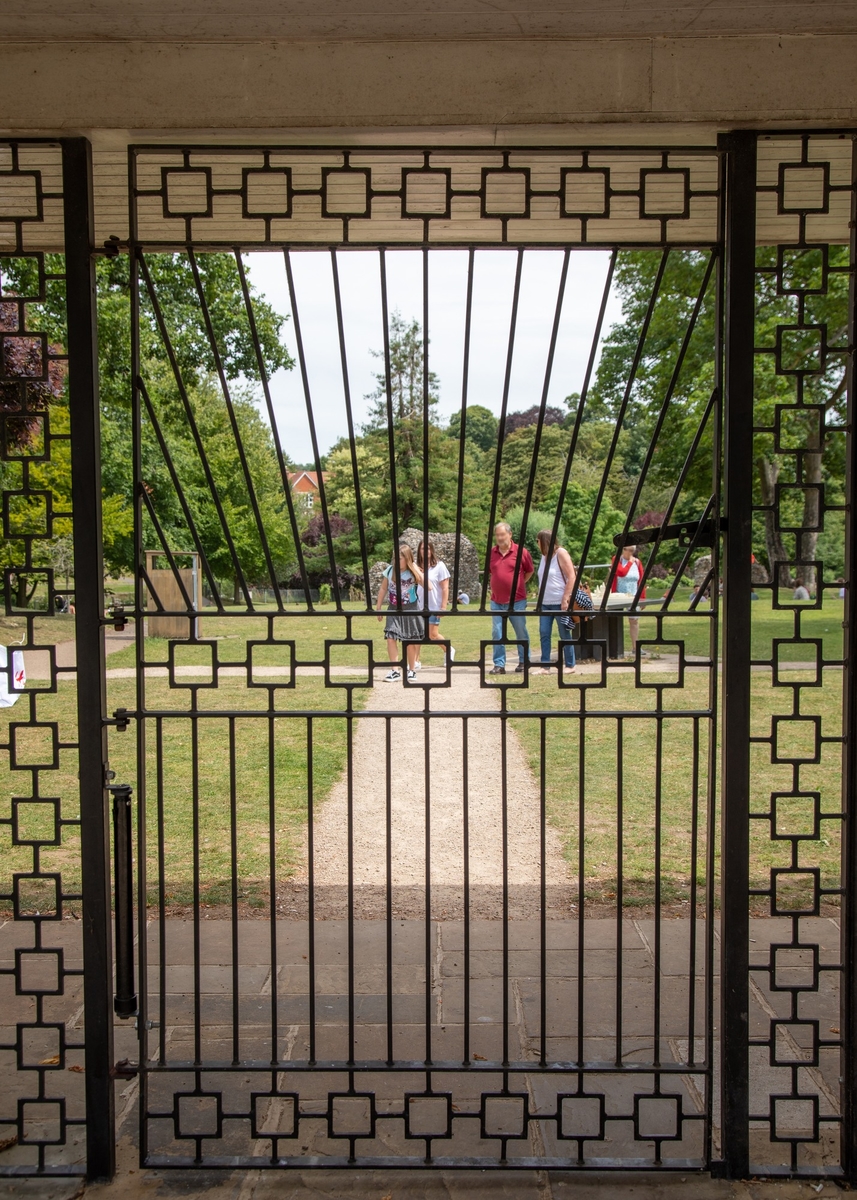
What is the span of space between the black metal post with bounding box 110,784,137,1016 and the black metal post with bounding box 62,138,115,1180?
0.04 m

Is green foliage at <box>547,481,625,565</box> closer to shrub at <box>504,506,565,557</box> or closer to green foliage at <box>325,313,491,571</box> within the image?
shrub at <box>504,506,565,557</box>

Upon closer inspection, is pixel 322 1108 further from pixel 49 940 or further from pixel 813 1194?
pixel 49 940

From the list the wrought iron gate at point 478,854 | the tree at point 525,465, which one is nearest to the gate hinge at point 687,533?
the wrought iron gate at point 478,854

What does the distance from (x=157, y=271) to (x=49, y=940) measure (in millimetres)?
11410

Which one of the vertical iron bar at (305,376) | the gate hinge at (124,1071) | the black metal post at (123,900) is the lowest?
the gate hinge at (124,1071)

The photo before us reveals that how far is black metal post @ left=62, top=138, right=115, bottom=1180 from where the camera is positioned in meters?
2.82

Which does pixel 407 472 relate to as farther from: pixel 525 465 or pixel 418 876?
pixel 525 465

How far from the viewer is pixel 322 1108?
3.15 meters

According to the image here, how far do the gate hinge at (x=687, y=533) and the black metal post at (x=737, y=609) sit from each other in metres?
0.04

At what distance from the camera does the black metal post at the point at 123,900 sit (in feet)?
9.35

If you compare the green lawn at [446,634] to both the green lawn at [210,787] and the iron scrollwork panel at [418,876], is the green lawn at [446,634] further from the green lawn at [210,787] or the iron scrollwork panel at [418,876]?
the iron scrollwork panel at [418,876]

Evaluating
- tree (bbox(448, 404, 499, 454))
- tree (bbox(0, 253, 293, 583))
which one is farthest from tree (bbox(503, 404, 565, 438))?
tree (bbox(0, 253, 293, 583))

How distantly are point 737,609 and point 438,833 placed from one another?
379 centimetres

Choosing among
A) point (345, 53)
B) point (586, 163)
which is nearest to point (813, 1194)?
point (586, 163)
